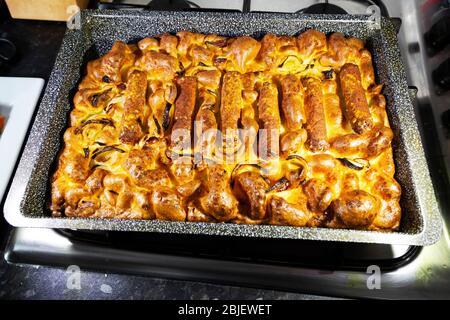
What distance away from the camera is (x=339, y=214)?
1.47m

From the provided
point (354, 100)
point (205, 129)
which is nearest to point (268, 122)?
point (205, 129)

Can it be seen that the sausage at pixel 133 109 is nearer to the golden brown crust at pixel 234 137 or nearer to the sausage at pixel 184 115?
the golden brown crust at pixel 234 137

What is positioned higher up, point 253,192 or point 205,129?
point 205,129

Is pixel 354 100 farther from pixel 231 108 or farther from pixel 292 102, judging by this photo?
pixel 231 108

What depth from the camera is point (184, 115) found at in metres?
1.67

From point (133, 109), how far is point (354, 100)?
102 centimetres

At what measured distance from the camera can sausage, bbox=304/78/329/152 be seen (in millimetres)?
1598

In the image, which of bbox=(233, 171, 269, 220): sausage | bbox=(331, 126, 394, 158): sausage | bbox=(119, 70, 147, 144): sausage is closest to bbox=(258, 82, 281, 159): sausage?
bbox=(233, 171, 269, 220): sausage

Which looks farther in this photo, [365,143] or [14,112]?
[14,112]

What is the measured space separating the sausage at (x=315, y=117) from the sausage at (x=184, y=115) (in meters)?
0.53

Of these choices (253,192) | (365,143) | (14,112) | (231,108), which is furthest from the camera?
(14,112)
